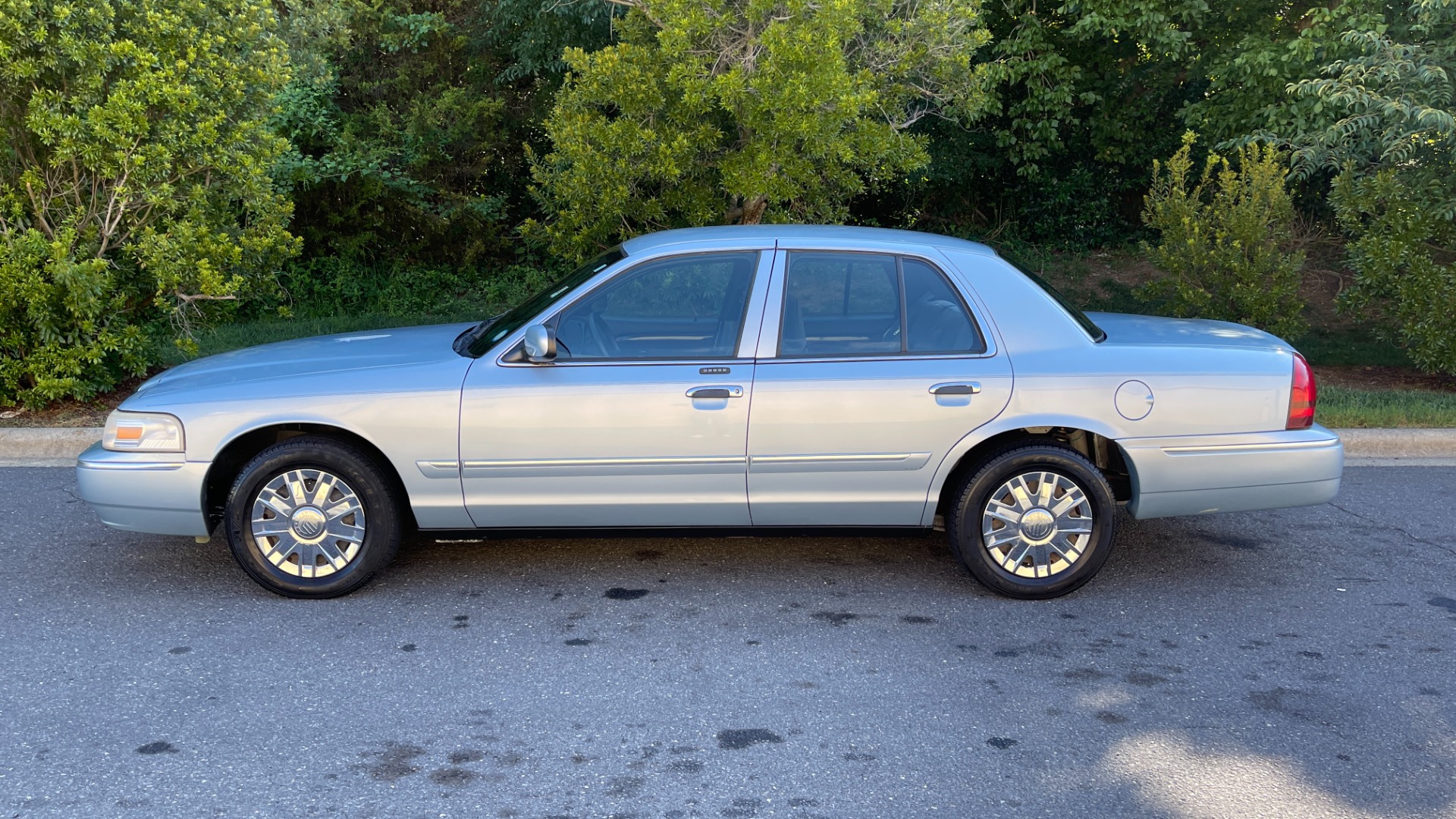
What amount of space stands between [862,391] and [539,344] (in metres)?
1.35

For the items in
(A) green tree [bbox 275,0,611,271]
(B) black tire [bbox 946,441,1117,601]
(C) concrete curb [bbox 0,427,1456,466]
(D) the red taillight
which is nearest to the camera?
(B) black tire [bbox 946,441,1117,601]

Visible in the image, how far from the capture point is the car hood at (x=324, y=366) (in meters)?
5.19

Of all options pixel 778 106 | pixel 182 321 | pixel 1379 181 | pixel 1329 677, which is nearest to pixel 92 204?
pixel 182 321

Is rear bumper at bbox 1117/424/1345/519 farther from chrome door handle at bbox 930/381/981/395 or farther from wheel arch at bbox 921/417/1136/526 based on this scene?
chrome door handle at bbox 930/381/981/395

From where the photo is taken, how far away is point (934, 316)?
17.4ft

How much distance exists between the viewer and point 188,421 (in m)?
5.14

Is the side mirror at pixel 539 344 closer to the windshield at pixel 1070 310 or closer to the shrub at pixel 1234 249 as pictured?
the windshield at pixel 1070 310

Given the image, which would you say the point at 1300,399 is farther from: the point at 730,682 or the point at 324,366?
the point at 324,366

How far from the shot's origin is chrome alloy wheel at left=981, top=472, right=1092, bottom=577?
5199mm

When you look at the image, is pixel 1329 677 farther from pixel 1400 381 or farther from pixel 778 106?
pixel 1400 381

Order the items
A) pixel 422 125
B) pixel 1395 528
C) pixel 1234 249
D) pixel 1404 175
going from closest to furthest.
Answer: pixel 1395 528 → pixel 1234 249 → pixel 1404 175 → pixel 422 125

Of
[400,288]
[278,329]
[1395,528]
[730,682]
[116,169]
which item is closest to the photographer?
[730,682]

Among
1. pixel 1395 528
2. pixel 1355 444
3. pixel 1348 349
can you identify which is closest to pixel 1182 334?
pixel 1395 528

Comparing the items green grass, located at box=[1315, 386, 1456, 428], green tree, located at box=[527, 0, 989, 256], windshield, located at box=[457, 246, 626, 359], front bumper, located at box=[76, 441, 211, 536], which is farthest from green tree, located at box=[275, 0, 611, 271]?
front bumper, located at box=[76, 441, 211, 536]
